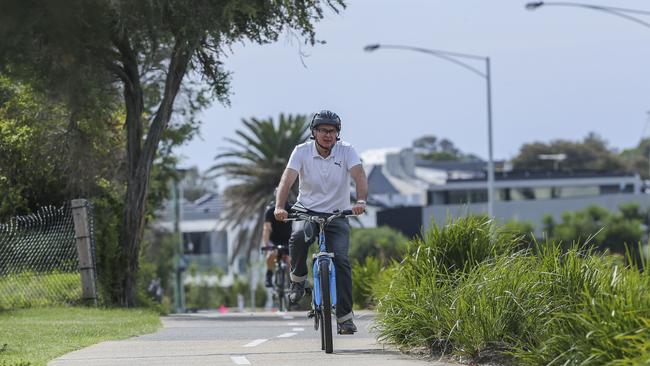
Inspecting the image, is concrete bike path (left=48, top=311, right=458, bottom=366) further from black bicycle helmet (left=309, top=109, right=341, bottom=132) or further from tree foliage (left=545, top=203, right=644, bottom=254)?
tree foliage (left=545, top=203, right=644, bottom=254)

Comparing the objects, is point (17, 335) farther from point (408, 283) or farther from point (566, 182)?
point (566, 182)

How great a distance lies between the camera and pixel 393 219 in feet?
315

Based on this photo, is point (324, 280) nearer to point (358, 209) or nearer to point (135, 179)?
point (358, 209)

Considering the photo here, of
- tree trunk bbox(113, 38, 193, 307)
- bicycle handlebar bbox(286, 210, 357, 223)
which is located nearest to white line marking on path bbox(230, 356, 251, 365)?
bicycle handlebar bbox(286, 210, 357, 223)

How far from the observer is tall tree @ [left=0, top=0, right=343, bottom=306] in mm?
8593

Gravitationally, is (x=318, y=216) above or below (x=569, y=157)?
below

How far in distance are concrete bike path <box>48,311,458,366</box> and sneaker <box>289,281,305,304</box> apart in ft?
1.44

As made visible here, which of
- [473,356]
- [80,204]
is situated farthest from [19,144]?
[473,356]

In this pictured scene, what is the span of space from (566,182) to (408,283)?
10732 centimetres

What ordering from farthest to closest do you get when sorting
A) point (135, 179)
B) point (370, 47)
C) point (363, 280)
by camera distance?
1. point (370, 47)
2. point (135, 179)
3. point (363, 280)

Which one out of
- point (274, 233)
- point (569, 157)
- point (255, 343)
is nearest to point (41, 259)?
point (274, 233)

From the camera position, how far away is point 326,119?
11305 mm

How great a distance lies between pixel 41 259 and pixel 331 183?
28.6 feet

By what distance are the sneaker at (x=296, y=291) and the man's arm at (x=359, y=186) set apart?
1041mm
